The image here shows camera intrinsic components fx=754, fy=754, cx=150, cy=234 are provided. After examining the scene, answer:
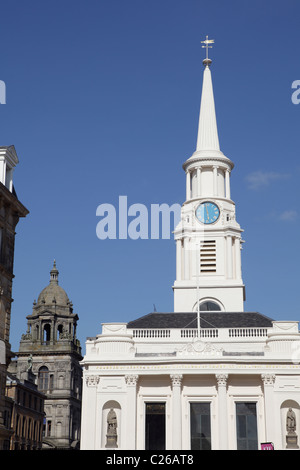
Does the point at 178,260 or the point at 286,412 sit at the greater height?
the point at 178,260

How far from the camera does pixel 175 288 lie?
7894cm

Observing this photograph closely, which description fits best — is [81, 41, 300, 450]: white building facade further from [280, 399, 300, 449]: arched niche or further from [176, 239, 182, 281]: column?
[176, 239, 182, 281]: column

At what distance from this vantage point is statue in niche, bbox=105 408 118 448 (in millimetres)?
60062

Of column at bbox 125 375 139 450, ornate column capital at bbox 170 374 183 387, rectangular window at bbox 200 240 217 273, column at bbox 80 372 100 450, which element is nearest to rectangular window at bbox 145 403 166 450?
column at bbox 125 375 139 450

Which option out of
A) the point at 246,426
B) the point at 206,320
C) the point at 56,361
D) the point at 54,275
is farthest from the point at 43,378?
the point at 246,426

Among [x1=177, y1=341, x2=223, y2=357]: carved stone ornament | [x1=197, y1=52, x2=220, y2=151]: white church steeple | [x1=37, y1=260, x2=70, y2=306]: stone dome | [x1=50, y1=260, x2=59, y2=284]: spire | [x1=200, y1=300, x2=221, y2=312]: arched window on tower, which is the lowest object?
[x1=177, y1=341, x2=223, y2=357]: carved stone ornament

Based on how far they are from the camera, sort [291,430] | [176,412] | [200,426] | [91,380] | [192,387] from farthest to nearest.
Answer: [91,380], [192,387], [200,426], [176,412], [291,430]

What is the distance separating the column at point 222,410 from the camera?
58.9m

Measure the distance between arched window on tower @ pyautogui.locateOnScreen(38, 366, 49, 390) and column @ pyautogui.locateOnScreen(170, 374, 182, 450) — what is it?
199 feet

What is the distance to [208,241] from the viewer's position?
80.8 m

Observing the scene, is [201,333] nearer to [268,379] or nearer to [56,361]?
[268,379]

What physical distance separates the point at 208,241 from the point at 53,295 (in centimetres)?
4853

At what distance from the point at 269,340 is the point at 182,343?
739 cm
